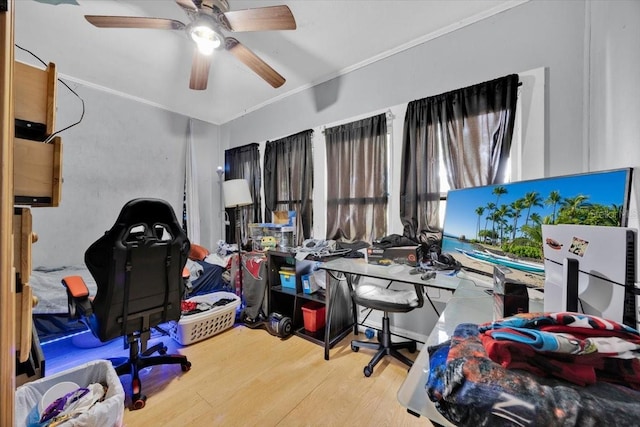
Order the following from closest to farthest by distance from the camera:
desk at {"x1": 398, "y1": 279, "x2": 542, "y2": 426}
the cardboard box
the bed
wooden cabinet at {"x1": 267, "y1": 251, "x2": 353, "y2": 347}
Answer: desk at {"x1": 398, "y1": 279, "x2": 542, "y2": 426}
the cardboard box
the bed
wooden cabinet at {"x1": 267, "y1": 251, "x2": 353, "y2": 347}

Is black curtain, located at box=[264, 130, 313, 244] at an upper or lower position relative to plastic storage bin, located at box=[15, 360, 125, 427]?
upper

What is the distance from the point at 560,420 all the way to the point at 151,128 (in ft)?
14.6

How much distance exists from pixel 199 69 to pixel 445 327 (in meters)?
2.51

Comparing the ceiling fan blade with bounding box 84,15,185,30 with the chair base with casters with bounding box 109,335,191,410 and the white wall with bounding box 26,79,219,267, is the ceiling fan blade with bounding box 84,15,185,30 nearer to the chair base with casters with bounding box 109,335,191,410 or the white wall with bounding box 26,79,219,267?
the white wall with bounding box 26,79,219,267

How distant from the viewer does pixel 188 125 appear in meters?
3.86

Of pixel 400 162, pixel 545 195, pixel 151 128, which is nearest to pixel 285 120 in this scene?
pixel 400 162

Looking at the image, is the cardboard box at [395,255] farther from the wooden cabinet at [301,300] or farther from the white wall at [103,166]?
the white wall at [103,166]

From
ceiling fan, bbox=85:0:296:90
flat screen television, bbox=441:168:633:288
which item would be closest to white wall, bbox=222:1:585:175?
flat screen television, bbox=441:168:633:288

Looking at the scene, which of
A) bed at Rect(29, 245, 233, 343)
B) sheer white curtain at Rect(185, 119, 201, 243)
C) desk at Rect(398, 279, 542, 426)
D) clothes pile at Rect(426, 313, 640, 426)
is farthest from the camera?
sheer white curtain at Rect(185, 119, 201, 243)

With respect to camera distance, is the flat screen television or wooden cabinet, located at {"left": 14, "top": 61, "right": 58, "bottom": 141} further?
the flat screen television

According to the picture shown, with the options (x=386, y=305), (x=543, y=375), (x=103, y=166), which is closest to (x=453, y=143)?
(x=386, y=305)

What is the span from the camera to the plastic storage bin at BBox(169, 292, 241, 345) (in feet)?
6.98

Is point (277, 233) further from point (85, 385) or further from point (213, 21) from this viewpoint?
point (213, 21)

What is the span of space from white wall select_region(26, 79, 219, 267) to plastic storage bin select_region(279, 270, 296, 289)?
2.25 metres
